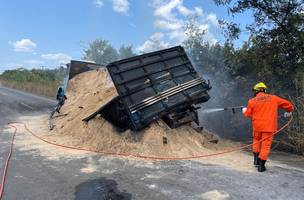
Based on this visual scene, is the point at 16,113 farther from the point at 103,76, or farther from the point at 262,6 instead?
the point at 262,6

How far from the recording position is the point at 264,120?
258 inches

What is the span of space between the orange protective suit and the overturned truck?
2.23 meters

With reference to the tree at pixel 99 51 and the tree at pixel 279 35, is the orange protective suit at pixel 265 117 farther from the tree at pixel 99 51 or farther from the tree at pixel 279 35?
the tree at pixel 99 51

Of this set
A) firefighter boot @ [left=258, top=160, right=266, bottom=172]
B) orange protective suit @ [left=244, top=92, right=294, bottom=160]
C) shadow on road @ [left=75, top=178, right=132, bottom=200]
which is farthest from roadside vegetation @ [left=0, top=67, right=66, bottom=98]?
firefighter boot @ [left=258, top=160, right=266, bottom=172]

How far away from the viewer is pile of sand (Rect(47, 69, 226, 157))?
7.86m

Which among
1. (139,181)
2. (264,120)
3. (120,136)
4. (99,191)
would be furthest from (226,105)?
(99,191)

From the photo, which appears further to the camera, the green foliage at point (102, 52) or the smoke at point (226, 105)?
the green foliage at point (102, 52)

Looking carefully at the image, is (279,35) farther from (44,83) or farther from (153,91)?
(44,83)

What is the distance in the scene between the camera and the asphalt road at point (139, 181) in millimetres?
5266

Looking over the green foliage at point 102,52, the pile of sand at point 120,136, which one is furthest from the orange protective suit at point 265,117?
the green foliage at point 102,52

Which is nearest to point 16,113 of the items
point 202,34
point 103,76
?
point 103,76

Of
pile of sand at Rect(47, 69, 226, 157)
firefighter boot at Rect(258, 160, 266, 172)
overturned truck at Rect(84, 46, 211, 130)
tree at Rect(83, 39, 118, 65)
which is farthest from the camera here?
tree at Rect(83, 39, 118, 65)

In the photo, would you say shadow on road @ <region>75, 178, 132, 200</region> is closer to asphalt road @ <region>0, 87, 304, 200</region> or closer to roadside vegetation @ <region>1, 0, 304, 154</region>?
asphalt road @ <region>0, 87, 304, 200</region>

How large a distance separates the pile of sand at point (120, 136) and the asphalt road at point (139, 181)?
0.65 m
